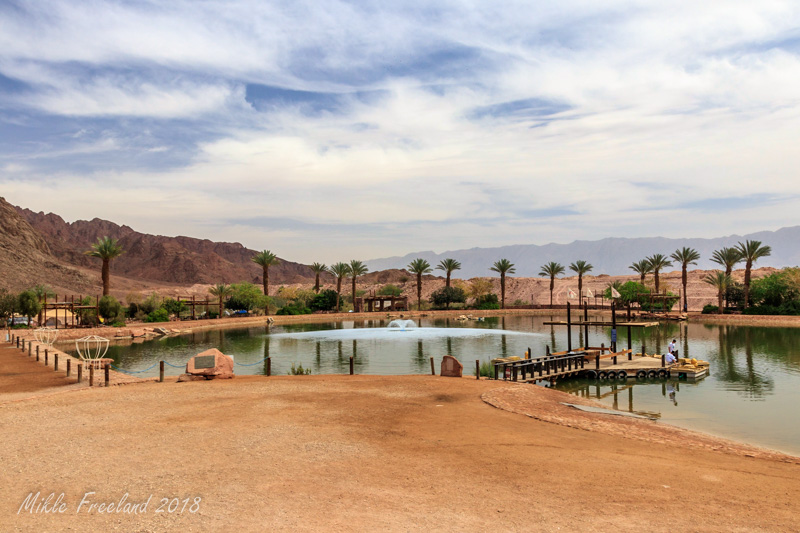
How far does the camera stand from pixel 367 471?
10.4 meters

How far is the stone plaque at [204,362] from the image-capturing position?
23.3 meters

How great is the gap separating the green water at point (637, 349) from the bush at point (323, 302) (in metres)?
23.6

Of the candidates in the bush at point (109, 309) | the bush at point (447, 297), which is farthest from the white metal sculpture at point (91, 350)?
the bush at point (447, 297)

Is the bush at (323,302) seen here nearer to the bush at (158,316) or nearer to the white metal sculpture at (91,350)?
the bush at (158,316)

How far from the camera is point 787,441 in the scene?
55.5 ft

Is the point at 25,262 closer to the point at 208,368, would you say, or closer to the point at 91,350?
the point at 91,350

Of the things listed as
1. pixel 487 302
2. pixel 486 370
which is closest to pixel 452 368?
pixel 486 370

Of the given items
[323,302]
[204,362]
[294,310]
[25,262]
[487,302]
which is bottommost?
[204,362]

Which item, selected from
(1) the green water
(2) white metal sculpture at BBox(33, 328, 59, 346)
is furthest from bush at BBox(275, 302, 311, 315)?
(2) white metal sculpture at BBox(33, 328, 59, 346)

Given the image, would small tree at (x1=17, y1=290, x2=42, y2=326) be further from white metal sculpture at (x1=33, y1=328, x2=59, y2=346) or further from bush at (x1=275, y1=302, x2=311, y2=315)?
bush at (x1=275, y1=302, x2=311, y2=315)

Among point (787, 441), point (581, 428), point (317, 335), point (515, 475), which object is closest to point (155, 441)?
point (515, 475)

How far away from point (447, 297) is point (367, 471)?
8852 cm

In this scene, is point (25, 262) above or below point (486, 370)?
above

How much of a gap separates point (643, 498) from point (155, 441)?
10276 millimetres
